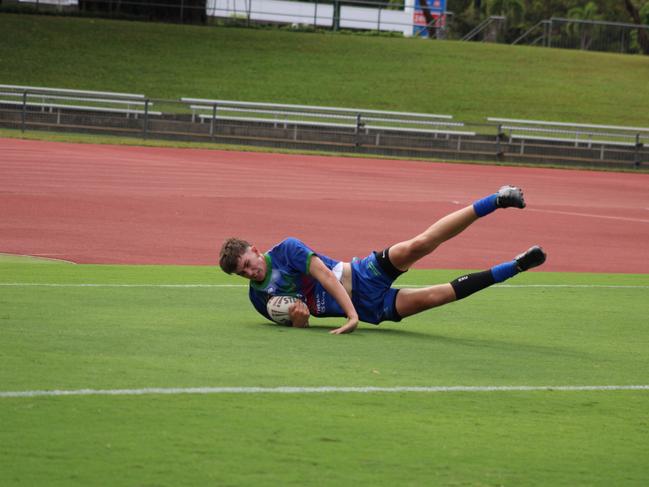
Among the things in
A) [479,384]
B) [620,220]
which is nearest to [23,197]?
[620,220]

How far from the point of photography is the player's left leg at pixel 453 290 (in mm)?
9039

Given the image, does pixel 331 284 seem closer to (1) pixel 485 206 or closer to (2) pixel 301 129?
(1) pixel 485 206

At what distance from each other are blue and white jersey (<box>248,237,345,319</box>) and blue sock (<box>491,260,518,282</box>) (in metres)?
1.17

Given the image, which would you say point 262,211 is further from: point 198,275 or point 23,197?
point 198,275

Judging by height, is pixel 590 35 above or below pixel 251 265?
above

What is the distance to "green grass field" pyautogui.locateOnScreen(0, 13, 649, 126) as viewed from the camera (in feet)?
164

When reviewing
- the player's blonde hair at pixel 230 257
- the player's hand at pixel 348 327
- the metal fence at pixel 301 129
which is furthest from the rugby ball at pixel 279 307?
the metal fence at pixel 301 129

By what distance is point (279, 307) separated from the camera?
9062 millimetres

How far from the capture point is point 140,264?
14.5 metres

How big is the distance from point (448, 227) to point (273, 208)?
1307 cm

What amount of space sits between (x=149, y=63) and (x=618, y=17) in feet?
152

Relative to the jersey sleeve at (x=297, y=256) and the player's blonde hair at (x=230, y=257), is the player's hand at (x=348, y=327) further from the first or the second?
the player's blonde hair at (x=230, y=257)

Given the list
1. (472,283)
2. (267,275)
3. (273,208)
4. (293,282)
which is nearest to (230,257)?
(267,275)

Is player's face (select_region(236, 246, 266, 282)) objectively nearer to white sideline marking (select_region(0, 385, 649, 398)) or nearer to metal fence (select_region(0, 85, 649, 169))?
white sideline marking (select_region(0, 385, 649, 398))
